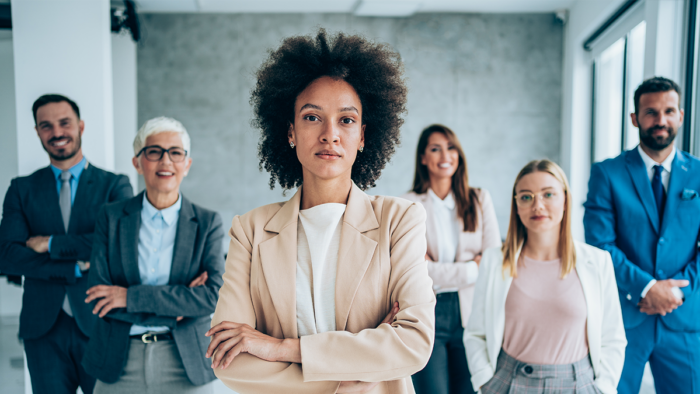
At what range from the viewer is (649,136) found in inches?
102

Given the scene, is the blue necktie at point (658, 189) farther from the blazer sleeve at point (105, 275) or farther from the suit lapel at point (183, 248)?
the blazer sleeve at point (105, 275)

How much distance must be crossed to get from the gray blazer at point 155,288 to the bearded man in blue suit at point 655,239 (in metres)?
2.08

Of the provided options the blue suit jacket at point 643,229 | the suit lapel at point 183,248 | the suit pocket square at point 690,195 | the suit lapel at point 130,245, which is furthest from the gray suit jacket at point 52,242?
the suit pocket square at point 690,195

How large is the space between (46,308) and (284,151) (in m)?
2.03

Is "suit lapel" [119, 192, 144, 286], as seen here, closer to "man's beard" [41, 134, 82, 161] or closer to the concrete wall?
"man's beard" [41, 134, 82, 161]

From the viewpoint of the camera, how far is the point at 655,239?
2529 mm

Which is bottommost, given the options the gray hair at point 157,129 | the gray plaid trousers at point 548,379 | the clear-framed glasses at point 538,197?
the gray plaid trousers at point 548,379

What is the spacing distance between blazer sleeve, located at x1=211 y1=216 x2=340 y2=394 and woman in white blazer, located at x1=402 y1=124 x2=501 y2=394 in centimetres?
141

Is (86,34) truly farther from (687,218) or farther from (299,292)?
(687,218)

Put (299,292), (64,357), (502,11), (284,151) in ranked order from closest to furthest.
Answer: (299,292) < (284,151) < (64,357) < (502,11)

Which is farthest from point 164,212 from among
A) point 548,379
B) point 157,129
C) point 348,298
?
point 548,379

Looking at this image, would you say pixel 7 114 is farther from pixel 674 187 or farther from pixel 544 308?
pixel 674 187

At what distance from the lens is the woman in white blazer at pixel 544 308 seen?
78.4 inches

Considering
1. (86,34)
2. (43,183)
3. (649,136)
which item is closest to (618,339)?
(649,136)
